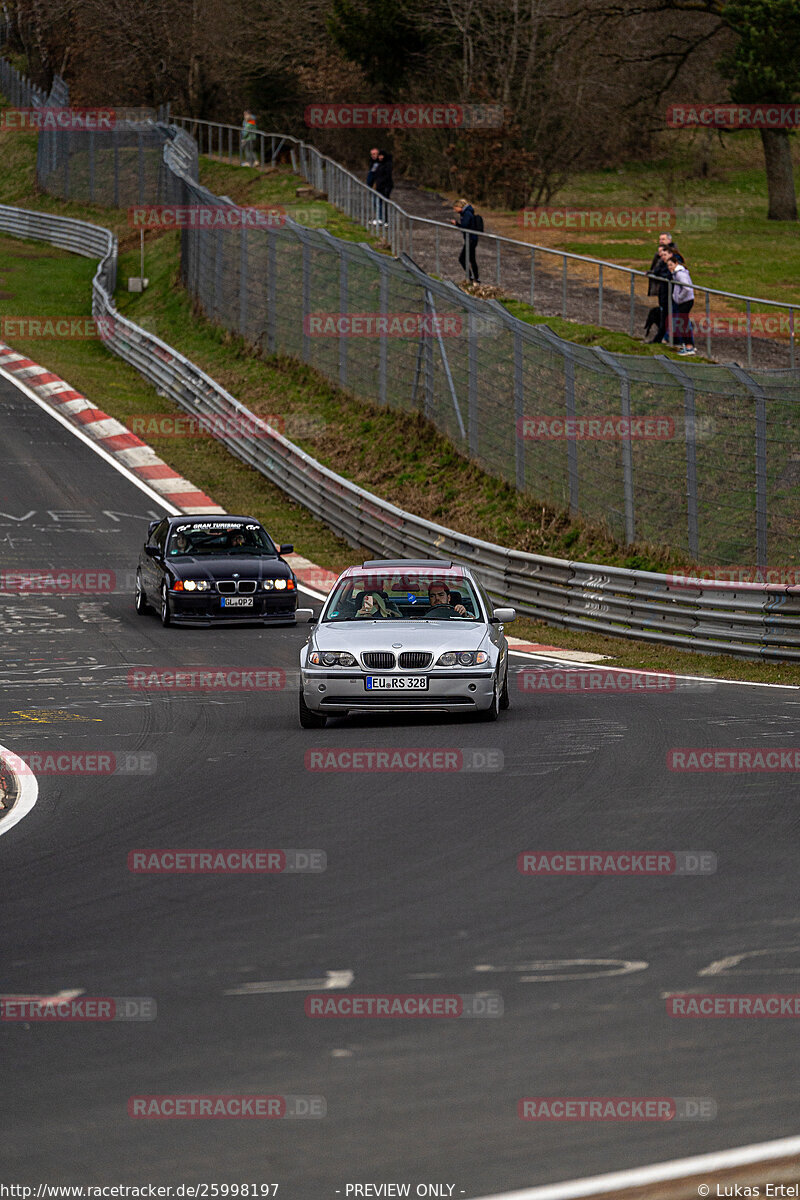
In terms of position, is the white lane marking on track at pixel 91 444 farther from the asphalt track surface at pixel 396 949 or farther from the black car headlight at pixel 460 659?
the asphalt track surface at pixel 396 949

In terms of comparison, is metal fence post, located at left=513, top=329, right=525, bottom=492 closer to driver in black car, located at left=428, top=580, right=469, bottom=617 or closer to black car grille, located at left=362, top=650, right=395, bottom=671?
driver in black car, located at left=428, top=580, right=469, bottom=617

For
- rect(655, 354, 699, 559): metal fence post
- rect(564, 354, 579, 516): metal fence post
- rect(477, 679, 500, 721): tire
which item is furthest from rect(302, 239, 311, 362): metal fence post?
rect(477, 679, 500, 721): tire

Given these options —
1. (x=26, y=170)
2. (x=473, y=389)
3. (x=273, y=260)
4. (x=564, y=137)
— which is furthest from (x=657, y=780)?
(x=26, y=170)

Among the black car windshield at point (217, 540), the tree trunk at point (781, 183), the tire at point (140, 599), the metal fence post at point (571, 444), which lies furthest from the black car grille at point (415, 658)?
the tree trunk at point (781, 183)

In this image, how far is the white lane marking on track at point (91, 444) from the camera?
3200 centimetres

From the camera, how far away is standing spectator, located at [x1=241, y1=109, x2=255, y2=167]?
5473 cm

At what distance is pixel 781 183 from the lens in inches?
1976

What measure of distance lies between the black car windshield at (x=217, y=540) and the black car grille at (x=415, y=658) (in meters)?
9.63

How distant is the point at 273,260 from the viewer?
121 feet

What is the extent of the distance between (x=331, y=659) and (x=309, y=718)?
2.02 ft

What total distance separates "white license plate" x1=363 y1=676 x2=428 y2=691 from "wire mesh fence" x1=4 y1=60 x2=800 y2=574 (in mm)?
7829

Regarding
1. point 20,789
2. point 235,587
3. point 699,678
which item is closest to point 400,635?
point 20,789

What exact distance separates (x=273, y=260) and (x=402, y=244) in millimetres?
5107

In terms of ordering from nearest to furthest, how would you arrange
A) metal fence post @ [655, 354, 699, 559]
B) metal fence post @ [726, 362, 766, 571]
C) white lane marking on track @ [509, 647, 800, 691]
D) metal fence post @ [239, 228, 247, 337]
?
white lane marking on track @ [509, 647, 800, 691] → metal fence post @ [726, 362, 766, 571] → metal fence post @ [655, 354, 699, 559] → metal fence post @ [239, 228, 247, 337]
